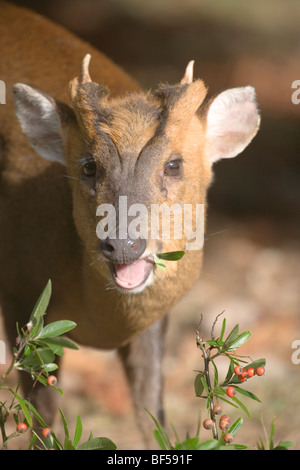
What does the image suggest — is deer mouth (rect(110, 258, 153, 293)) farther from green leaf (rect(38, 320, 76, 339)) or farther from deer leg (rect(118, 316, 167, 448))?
deer leg (rect(118, 316, 167, 448))

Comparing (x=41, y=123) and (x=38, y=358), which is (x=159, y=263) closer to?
(x=38, y=358)

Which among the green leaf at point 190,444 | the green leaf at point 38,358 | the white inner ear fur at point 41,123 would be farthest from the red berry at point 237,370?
the white inner ear fur at point 41,123

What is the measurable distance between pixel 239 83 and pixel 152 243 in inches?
328

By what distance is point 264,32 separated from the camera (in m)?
13.2

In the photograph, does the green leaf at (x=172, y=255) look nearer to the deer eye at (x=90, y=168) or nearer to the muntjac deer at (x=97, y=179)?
the muntjac deer at (x=97, y=179)

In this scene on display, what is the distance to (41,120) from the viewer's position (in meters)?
4.47

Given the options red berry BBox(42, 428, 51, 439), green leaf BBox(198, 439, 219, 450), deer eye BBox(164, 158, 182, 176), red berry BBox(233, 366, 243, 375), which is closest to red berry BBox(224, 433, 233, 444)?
green leaf BBox(198, 439, 219, 450)

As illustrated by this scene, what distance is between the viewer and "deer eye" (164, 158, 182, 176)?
13.1 ft

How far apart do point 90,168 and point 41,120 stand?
0.59 meters

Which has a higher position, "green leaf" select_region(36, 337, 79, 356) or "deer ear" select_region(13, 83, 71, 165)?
"deer ear" select_region(13, 83, 71, 165)

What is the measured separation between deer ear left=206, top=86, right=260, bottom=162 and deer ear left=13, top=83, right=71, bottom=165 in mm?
787

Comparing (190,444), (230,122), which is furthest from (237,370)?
(230,122)

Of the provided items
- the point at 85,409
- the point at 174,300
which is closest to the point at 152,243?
the point at 174,300

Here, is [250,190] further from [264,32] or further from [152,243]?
[152,243]
